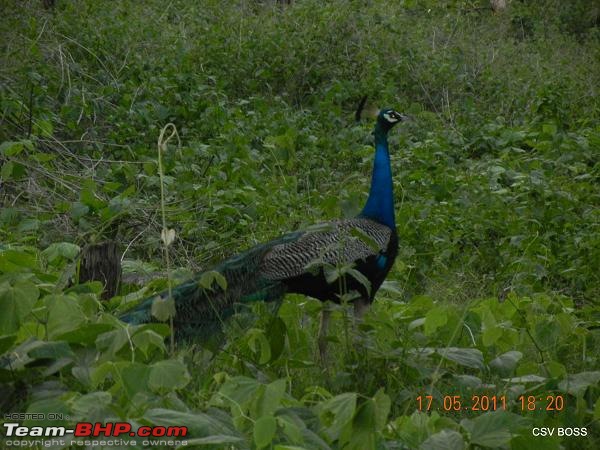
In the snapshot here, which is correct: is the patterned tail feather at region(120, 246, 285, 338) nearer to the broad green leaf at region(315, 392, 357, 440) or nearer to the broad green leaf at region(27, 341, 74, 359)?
the broad green leaf at region(27, 341, 74, 359)

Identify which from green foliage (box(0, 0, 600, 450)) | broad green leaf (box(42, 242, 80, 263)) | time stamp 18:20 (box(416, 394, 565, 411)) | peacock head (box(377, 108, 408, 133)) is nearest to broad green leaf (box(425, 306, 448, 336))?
green foliage (box(0, 0, 600, 450))

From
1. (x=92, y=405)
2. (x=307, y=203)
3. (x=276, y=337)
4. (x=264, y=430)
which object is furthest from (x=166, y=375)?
(x=307, y=203)

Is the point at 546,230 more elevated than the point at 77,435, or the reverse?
the point at 77,435

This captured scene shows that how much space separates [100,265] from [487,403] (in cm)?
172

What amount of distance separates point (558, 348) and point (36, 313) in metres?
1.91

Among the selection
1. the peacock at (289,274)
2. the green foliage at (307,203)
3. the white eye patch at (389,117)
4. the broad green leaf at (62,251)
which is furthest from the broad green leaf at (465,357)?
the white eye patch at (389,117)

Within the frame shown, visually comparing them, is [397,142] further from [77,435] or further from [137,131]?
[77,435]

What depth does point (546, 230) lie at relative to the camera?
6.43 m

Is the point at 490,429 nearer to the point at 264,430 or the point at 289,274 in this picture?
the point at 264,430

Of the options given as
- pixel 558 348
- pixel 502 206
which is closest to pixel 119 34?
pixel 502 206

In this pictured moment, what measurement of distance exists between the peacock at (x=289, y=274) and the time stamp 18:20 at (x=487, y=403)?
0.45 meters

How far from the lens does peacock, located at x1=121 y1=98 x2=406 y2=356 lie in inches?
160

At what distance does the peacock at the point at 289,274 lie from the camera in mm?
4055

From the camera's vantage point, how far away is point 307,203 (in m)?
7.04
